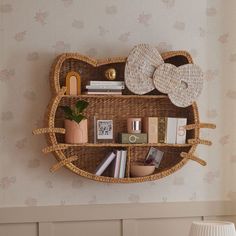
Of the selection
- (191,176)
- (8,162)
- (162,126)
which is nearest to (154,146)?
(162,126)

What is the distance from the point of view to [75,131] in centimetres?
261

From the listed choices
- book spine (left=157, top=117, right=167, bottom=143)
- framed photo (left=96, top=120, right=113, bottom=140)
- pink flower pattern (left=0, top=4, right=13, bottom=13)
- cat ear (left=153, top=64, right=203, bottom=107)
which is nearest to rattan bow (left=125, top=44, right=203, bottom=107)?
cat ear (left=153, top=64, right=203, bottom=107)

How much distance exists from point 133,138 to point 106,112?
0.20m

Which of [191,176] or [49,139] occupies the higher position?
[49,139]

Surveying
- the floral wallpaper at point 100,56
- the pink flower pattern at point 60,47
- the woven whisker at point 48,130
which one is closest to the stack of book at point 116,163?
the floral wallpaper at point 100,56

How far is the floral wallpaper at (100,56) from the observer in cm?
272

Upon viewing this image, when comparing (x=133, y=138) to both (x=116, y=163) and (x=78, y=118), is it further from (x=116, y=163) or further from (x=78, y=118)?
(x=78, y=118)

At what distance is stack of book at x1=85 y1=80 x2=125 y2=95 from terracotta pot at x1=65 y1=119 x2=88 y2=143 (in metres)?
0.16

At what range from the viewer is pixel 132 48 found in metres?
2.81

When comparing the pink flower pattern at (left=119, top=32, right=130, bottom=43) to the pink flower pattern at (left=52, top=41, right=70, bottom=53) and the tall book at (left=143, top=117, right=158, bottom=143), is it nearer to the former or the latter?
the pink flower pattern at (left=52, top=41, right=70, bottom=53)

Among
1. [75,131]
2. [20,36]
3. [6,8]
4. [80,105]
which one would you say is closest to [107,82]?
[80,105]

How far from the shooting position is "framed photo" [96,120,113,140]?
2.70m

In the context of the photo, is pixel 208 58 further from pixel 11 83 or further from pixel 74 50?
pixel 11 83

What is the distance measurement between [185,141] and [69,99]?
638 mm
